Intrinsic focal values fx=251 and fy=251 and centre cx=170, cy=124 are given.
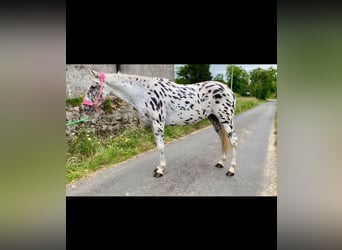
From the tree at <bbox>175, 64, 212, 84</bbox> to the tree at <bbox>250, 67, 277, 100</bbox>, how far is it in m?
0.50

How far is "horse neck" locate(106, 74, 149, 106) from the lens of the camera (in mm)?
2668

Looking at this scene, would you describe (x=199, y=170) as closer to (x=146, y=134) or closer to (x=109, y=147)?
(x=146, y=134)

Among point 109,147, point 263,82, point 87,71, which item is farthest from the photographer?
point 109,147

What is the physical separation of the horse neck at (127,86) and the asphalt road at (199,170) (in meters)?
0.67

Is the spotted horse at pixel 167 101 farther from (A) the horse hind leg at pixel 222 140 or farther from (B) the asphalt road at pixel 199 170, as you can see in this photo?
(B) the asphalt road at pixel 199 170

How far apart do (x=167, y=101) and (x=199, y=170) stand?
0.84 metres

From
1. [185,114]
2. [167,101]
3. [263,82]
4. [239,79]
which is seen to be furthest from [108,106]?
[263,82]

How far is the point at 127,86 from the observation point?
2.69 metres

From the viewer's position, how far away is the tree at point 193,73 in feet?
8.67

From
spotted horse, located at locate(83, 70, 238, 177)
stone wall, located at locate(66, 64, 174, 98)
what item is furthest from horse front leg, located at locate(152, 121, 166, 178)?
stone wall, located at locate(66, 64, 174, 98)

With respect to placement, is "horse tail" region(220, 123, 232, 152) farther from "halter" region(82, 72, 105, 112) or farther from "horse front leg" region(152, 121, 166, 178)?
"halter" region(82, 72, 105, 112)

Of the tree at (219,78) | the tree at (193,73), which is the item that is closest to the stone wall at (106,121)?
the tree at (193,73)
